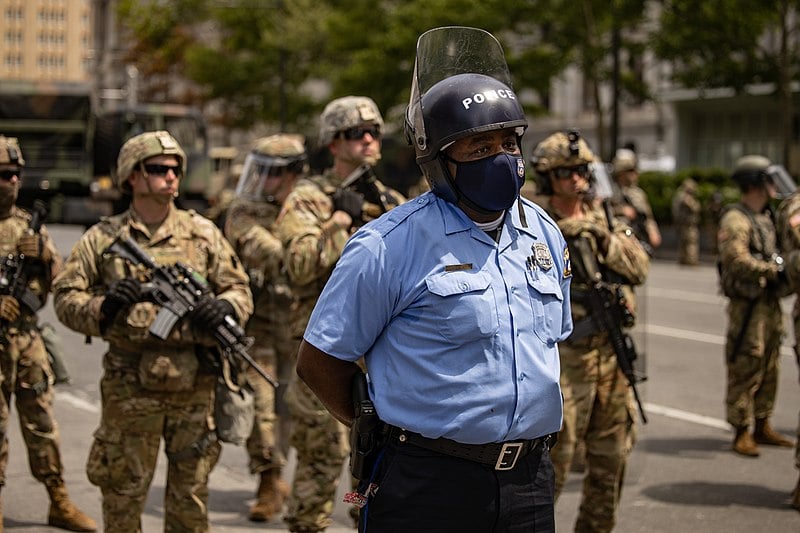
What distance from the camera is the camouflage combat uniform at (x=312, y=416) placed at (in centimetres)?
564

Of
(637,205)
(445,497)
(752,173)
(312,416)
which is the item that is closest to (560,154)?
(312,416)

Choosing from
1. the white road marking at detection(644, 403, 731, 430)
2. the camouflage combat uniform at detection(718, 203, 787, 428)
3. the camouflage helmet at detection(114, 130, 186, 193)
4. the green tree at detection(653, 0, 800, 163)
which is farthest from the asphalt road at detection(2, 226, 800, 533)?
the green tree at detection(653, 0, 800, 163)

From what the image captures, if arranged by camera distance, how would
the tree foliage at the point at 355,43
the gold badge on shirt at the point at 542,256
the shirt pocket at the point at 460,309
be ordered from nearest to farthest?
the shirt pocket at the point at 460,309
the gold badge on shirt at the point at 542,256
the tree foliage at the point at 355,43

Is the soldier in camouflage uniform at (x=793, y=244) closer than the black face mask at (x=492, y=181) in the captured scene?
No

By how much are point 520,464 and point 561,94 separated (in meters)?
48.6

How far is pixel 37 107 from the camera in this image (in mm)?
28547

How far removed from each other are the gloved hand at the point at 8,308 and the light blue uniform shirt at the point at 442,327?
Answer: 3.27 metres

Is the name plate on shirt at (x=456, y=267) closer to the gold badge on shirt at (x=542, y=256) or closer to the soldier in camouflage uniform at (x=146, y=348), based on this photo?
the gold badge on shirt at (x=542, y=256)

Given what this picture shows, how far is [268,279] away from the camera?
7.54 meters

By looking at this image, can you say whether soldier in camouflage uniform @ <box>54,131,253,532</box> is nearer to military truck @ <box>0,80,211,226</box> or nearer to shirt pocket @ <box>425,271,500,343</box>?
shirt pocket @ <box>425,271,500,343</box>

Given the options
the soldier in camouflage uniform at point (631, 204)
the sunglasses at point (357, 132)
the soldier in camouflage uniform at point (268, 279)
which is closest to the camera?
the sunglasses at point (357, 132)

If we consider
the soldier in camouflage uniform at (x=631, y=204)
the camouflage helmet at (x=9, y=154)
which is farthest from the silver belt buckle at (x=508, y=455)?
the soldier in camouflage uniform at (x=631, y=204)

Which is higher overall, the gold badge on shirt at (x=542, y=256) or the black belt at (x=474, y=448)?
the gold badge on shirt at (x=542, y=256)

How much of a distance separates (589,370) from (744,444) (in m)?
3.20
